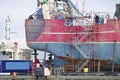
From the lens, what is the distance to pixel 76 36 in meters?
60.8

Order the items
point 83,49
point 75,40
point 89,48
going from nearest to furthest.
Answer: point 89,48 → point 83,49 → point 75,40

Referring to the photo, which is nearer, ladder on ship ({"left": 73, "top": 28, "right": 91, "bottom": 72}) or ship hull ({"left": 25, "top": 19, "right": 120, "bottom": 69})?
ship hull ({"left": 25, "top": 19, "right": 120, "bottom": 69})

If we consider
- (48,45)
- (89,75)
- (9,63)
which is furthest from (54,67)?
(89,75)

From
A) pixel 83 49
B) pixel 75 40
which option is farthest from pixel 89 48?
pixel 75 40

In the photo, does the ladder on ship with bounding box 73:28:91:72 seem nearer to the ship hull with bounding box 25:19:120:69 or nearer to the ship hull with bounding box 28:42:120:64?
the ship hull with bounding box 25:19:120:69

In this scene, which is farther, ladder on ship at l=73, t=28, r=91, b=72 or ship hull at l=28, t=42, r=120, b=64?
ladder on ship at l=73, t=28, r=91, b=72

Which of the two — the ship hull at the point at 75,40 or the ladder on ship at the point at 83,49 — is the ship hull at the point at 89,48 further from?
the ladder on ship at the point at 83,49

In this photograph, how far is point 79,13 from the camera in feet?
210

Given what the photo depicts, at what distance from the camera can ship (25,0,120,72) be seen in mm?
58531

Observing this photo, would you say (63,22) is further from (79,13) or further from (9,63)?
(9,63)

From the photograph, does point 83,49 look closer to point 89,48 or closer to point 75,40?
point 89,48

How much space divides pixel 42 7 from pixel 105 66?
12.6 m

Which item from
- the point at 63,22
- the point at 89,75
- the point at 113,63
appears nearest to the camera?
the point at 89,75

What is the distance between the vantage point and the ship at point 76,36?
58.5 m
